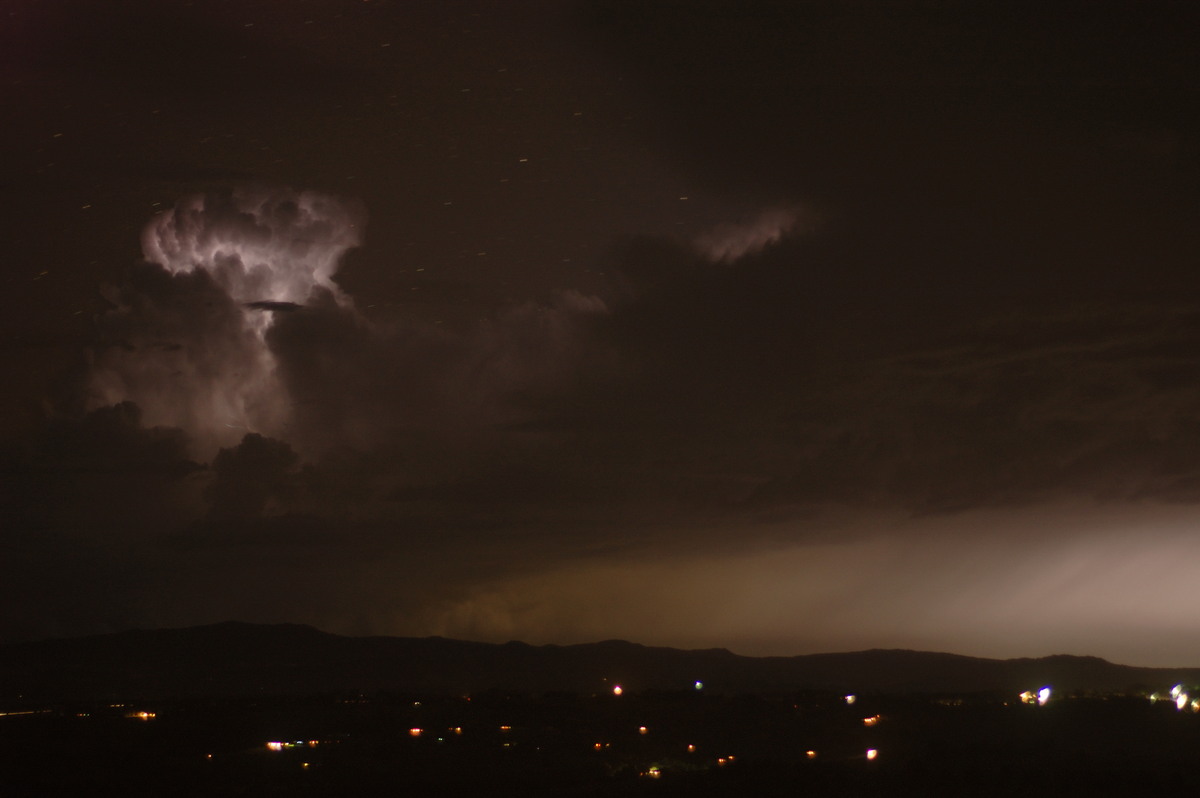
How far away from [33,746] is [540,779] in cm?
3098

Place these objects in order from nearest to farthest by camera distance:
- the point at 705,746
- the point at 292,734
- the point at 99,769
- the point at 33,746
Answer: the point at 99,769
the point at 33,746
the point at 705,746
the point at 292,734

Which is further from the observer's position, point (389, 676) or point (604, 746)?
point (389, 676)

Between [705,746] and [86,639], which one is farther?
[86,639]

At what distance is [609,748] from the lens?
221 ft

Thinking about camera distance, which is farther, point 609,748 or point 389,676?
point 389,676

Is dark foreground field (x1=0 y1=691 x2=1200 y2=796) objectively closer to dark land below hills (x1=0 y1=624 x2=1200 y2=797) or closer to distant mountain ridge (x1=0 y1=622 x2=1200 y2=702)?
dark land below hills (x1=0 y1=624 x2=1200 y2=797)

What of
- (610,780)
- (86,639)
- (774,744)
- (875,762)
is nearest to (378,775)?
(610,780)

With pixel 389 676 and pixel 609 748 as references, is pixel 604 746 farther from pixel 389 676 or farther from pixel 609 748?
pixel 389 676

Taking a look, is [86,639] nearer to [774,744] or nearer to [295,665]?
[295,665]

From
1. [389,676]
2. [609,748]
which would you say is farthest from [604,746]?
[389,676]

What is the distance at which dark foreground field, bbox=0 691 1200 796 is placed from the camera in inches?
1832

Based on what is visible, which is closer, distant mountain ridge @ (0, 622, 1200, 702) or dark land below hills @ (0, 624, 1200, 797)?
dark land below hills @ (0, 624, 1200, 797)

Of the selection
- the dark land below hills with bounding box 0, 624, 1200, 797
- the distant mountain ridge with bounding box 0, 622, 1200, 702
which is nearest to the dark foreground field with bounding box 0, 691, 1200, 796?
the dark land below hills with bounding box 0, 624, 1200, 797

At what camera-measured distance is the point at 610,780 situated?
50.1m
